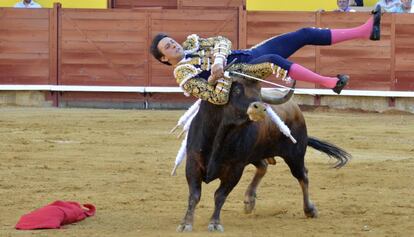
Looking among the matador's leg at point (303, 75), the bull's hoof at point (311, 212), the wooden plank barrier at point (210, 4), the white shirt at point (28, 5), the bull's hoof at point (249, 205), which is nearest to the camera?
the matador's leg at point (303, 75)

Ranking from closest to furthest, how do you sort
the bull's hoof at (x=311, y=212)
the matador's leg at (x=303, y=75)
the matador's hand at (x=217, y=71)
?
the matador's leg at (x=303, y=75), the matador's hand at (x=217, y=71), the bull's hoof at (x=311, y=212)

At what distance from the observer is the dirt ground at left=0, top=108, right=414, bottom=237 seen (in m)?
5.54

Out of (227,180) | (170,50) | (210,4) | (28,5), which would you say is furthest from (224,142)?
(210,4)

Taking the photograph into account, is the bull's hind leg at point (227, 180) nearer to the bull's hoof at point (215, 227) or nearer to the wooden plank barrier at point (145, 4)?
the bull's hoof at point (215, 227)

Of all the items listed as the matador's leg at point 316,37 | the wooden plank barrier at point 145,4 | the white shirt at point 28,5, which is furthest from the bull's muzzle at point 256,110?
the wooden plank barrier at point 145,4

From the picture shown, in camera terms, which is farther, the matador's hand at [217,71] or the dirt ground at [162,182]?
the dirt ground at [162,182]

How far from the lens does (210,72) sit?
206 inches

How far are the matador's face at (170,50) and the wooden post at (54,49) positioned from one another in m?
8.75

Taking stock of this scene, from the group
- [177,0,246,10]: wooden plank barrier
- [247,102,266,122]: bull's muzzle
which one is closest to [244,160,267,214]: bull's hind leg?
[247,102,266,122]: bull's muzzle

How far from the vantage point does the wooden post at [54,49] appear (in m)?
13.8

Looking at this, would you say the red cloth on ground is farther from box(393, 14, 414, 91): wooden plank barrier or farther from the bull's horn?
box(393, 14, 414, 91): wooden plank barrier

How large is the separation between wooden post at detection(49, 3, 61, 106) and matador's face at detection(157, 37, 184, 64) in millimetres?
8751

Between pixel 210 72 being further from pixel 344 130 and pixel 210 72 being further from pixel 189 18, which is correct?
pixel 189 18

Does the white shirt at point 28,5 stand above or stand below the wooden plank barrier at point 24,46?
above
